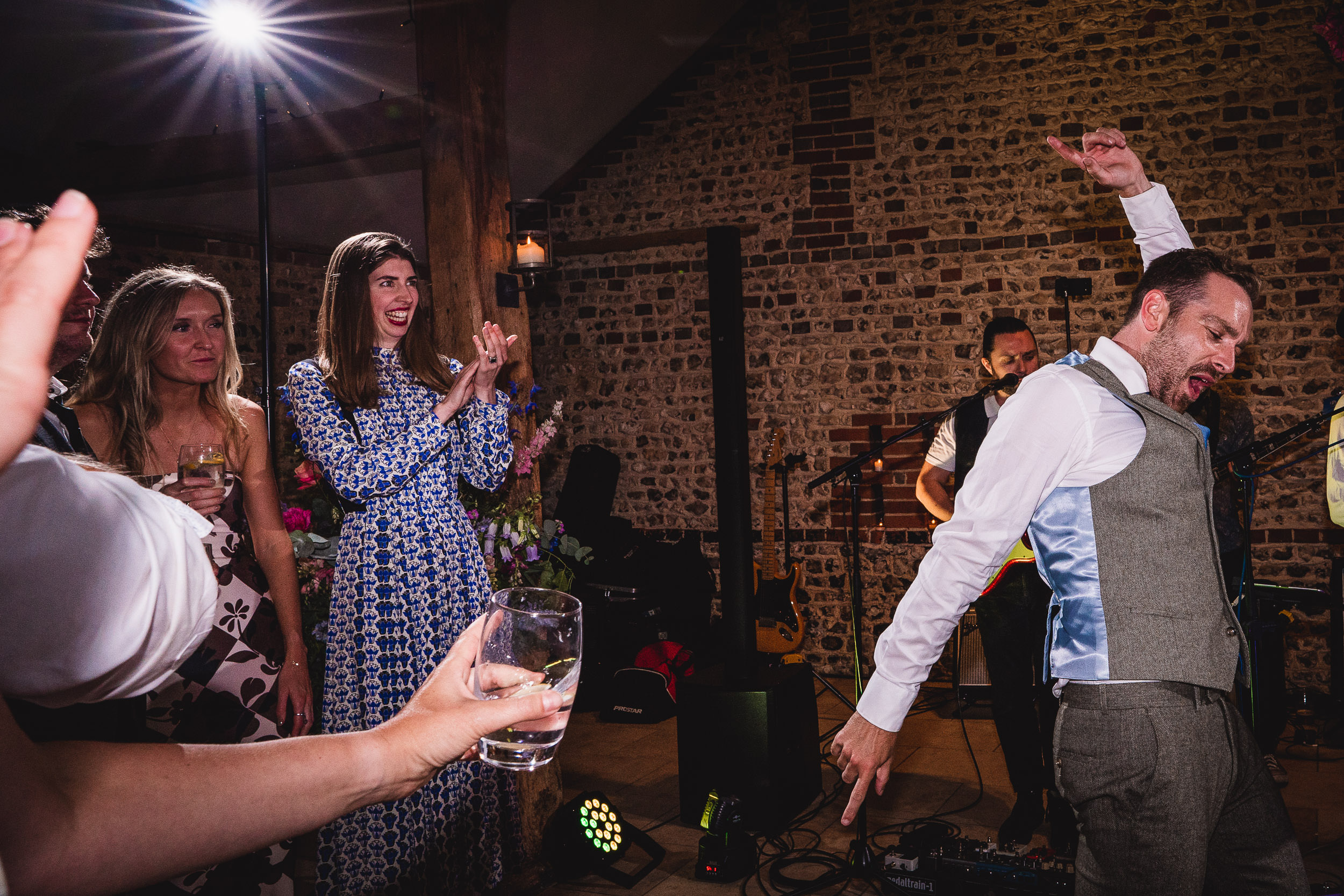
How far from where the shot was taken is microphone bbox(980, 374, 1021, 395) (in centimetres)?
300

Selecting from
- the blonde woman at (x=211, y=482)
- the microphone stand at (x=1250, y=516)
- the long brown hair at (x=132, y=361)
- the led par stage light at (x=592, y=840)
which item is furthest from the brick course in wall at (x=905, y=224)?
the long brown hair at (x=132, y=361)

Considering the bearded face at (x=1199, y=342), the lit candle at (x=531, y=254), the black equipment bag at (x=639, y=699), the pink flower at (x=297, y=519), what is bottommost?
the black equipment bag at (x=639, y=699)

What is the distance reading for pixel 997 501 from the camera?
1623 mm

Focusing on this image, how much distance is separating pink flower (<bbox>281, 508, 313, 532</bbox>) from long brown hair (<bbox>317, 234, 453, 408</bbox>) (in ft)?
2.99

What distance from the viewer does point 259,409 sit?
2.30 metres

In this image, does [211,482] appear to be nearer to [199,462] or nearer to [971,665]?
[199,462]

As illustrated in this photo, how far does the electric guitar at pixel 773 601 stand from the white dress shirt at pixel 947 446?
1223mm

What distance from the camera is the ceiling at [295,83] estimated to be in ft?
12.6

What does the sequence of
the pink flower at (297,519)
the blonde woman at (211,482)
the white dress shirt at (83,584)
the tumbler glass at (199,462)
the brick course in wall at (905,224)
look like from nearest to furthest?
the white dress shirt at (83,584), the tumbler glass at (199,462), the blonde woman at (211,482), the pink flower at (297,519), the brick course in wall at (905,224)

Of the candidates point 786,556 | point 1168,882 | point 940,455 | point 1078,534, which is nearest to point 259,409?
point 1078,534

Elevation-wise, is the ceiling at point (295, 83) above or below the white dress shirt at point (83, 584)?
above

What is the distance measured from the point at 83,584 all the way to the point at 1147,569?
62.5 inches

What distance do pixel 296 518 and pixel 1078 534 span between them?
100 inches

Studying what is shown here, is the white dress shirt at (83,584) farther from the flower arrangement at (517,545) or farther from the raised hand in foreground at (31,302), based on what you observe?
the flower arrangement at (517,545)
